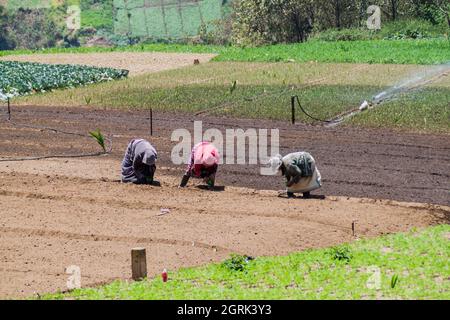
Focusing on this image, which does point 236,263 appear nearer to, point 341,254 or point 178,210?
point 341,254

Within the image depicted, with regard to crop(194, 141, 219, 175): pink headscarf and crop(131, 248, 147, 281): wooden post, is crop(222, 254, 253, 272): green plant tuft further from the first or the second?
crop(194, 141, 219, 175): pink headscarf

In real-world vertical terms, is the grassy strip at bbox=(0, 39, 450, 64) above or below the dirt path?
above

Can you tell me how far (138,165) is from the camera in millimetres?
25391

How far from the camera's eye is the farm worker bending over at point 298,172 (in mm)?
23297

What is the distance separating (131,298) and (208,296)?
3.48ft

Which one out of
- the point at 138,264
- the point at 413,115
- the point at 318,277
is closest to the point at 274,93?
the point at 413,115

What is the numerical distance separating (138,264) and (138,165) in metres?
8.58

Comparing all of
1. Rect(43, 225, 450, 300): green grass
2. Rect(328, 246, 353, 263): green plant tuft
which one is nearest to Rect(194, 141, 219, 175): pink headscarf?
Rect(43, 225, 450, 300): green grass

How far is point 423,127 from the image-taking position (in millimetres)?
35969

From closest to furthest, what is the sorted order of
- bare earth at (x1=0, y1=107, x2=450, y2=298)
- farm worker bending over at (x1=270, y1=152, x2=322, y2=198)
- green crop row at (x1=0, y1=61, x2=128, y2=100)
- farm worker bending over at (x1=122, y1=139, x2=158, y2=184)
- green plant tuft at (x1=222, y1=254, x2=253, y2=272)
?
green plant tuft at (x1=222, y1=254, x2=253, y2=272) < bare earth at (x1=0, y1=107, x2=450, y2=298) < farm worker bending over at (x1=270, y1=152, x2=322, y2=198) < farm worker bending over at (x1=122, y1=139, x2=158, y2=184) < green crop row at (x1=0, y1=61, x2=128, y2=100)

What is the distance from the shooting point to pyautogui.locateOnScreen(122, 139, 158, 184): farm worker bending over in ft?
82.2

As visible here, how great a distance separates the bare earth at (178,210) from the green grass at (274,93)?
6208 millimetres

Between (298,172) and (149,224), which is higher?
(298,172)

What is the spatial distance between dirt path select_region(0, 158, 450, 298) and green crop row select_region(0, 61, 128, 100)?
2434 centimetres
